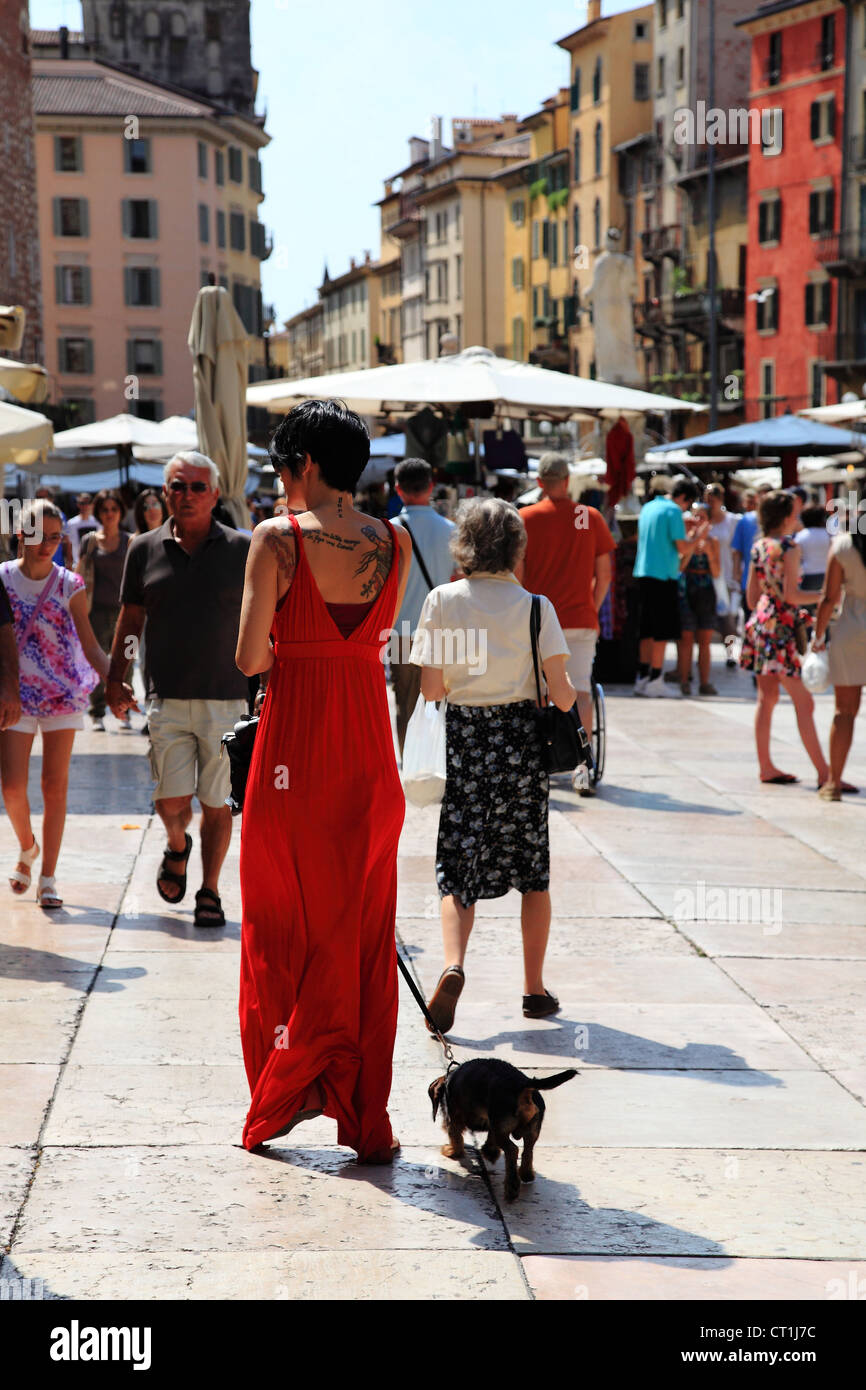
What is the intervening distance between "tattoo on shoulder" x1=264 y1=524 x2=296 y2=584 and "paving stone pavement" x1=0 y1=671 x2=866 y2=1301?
1.51 metres

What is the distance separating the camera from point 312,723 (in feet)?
14.7

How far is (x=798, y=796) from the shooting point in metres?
10.5

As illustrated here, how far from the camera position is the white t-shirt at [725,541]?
16.5m

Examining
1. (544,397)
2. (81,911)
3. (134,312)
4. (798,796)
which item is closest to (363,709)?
(81,911)

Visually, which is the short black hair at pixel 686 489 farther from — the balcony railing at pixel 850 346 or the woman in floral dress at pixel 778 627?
the balcony railing at pixel 850 346

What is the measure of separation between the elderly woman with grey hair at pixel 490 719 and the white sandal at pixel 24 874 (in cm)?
243

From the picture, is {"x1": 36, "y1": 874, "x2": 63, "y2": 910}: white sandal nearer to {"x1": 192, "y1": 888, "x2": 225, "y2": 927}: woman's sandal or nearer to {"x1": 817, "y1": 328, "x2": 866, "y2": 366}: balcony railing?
{"x1": 192, "y1": 888, "x2": 225, "y2": 927}: woman's sandal

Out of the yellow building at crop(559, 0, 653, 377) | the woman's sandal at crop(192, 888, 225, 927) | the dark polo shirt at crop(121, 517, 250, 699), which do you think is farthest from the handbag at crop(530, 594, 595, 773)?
the yellow building at crop(559, 0, 653, 377)

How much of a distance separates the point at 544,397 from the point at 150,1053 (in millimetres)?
8943

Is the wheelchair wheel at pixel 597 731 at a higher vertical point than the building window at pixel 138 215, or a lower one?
lower

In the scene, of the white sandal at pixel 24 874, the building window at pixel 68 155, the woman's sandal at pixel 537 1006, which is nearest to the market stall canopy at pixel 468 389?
the white sandal at pixel 24 874

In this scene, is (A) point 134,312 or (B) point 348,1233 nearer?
(B) point 348,1233

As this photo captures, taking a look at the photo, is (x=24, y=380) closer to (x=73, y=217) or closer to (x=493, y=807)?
(x=493, y=807)
